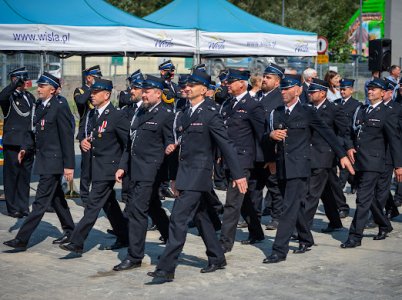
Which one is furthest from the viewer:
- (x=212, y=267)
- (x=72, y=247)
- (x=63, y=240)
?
(x=63, y=240)

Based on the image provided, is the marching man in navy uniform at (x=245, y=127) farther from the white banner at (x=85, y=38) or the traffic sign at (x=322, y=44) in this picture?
the traffic sign at (x=322, y=44)

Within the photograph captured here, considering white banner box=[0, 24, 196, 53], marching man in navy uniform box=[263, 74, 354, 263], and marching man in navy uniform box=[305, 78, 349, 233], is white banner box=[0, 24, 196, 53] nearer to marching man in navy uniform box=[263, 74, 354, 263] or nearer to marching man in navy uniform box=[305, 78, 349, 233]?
marching man in navy uniform box=[305, 78, 349, 233]

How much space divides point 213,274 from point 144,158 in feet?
4.47

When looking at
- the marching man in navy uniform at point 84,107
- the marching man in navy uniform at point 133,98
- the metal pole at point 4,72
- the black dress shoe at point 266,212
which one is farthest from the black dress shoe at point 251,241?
the metal pole at point 4,72

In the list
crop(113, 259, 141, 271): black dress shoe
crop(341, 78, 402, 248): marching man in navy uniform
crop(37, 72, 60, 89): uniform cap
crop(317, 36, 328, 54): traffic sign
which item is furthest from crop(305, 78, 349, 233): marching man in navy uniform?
crop(317, 36, 328, 54): traffic sign

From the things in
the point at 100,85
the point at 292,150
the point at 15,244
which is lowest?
the point at 15,244

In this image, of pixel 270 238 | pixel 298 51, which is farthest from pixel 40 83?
pixel 298 51

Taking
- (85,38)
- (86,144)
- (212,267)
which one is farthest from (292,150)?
(85,38)

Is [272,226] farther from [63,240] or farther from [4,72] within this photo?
[4,72]

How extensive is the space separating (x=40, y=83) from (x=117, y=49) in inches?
153

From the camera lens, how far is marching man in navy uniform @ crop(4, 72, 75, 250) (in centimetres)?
1028

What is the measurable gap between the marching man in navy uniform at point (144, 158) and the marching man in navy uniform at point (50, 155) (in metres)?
1.11

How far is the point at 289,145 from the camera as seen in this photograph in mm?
9945

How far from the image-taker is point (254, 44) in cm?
1716
